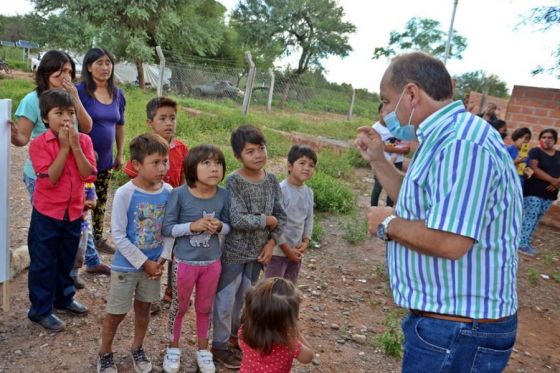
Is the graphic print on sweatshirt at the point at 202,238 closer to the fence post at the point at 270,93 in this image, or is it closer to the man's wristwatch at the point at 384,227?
the man's wristwatch at the point at 384,227

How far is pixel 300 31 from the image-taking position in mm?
28438

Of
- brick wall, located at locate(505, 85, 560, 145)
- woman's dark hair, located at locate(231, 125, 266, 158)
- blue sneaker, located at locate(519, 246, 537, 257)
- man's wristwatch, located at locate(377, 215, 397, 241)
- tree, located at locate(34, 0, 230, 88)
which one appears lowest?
blue sneaker, located at locate(519, 246, 537, 257)

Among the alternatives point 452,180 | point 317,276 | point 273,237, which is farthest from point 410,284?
point 317,276

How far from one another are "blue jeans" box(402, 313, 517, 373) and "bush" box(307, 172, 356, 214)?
4.52 metres

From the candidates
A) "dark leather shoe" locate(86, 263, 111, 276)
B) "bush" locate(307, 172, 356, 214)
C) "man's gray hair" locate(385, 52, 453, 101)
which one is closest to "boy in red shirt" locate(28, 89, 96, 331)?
"dark leather shoe" locate(86, 263, 111, 276)

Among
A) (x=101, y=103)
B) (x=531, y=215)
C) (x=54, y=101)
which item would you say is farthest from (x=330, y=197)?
(x=54, y=101)

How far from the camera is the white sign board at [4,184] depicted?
2.77 m

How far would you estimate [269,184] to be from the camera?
279 centimetres

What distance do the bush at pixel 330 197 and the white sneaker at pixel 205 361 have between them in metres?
3.67

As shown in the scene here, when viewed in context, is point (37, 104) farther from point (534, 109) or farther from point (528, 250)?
point (534, 109)

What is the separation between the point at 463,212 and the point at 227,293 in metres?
1.74

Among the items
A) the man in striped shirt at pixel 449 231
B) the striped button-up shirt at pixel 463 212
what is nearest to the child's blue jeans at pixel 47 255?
the man in striped shirt at pixel 449 231

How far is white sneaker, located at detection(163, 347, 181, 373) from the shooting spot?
263 cm

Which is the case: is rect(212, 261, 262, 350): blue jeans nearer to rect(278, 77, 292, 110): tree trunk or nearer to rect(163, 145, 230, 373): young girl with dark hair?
rect(163, 145, 230, 373): young girl with dark hair
